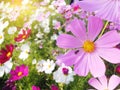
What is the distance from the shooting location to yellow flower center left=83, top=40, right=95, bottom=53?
0.33 metres

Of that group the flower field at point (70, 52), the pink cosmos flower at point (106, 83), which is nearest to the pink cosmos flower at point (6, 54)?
the flower field at point (70, 52)

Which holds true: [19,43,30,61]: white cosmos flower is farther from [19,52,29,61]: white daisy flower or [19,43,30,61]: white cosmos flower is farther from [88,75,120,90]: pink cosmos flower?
[88,75,120,90]: pink cosmos flower

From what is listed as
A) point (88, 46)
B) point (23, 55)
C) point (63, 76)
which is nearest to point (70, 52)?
point (88, 46)

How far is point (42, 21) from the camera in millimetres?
1521

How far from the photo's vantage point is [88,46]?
0.33 metres

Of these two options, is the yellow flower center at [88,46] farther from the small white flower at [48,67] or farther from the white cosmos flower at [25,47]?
the white cosmos flower at [25,47]

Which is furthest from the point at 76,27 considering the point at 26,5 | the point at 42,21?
the point at 26,5

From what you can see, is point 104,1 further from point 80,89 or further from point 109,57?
point 80,89

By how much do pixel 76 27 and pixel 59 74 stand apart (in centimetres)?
64

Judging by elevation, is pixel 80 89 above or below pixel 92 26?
below

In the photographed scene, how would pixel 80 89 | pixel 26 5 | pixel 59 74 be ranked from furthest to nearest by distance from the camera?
pixel 26 5
pixel 80 89
pixel 59 74

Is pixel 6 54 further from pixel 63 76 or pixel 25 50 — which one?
pixel 25 50

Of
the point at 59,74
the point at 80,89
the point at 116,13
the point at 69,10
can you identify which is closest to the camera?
the point at 116,13

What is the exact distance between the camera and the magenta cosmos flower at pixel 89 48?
30 centimetres
